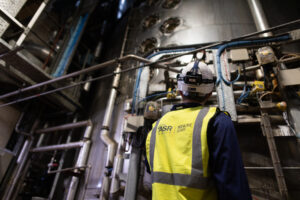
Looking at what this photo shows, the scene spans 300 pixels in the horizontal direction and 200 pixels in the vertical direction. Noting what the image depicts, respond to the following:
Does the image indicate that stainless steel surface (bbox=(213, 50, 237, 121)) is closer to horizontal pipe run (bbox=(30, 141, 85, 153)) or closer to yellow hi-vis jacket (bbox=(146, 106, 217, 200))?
yellow hi-vis jacket (bbox=(146, 106, 217, 200))

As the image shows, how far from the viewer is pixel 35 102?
6473 mm

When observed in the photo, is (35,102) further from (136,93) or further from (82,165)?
(136,93)

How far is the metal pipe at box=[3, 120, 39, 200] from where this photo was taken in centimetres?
519

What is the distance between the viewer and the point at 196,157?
1.34 meters

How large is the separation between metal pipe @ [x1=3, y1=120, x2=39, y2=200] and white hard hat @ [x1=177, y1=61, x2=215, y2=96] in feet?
19.2

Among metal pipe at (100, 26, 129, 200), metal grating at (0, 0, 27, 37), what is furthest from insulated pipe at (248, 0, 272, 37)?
metal grating at (0, 0, 27, 37)

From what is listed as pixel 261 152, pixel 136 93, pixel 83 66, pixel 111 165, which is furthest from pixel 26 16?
pixel 261 152

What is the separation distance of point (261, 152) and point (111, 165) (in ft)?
9.26

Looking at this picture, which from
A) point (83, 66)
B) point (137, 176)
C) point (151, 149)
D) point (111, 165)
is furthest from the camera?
point (83, 66)

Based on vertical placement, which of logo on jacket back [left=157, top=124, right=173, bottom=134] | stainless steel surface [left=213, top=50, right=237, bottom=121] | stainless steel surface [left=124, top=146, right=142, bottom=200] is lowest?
stainless steel surface [left=124, top=146, right=142, bottom=200]

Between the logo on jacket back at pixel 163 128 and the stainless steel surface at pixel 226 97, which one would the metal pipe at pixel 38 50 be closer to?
the stainless steel surface at pixel 226 97

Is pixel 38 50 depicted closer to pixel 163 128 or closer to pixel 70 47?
pixel 70 47

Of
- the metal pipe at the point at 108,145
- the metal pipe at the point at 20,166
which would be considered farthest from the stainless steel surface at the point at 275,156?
the metal pipe at the point at 20,166

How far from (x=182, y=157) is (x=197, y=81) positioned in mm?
715
